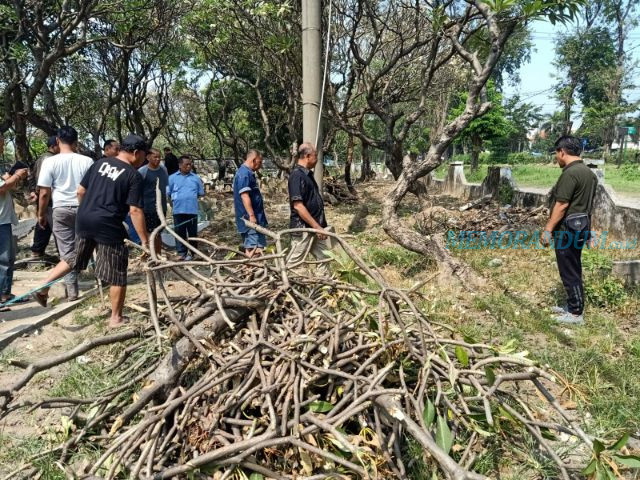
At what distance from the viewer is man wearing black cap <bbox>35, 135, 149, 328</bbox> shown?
3.85 metres

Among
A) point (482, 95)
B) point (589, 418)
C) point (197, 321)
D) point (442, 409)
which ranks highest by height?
point (482, 95)

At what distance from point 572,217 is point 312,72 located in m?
3.47

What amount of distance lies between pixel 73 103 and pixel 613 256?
17017mm

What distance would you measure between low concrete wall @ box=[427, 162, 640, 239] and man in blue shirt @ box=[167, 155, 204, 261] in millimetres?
6095

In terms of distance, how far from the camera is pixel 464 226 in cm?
816

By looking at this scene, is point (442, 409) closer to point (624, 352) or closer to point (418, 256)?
point (624, 352)

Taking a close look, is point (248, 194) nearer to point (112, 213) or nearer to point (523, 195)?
point (112, 213)

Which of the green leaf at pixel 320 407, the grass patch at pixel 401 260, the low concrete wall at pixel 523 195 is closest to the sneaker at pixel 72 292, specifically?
the grass patch at pixel 401 260

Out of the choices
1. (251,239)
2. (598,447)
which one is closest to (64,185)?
(251,239)

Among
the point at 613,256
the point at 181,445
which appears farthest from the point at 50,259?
the point at 613,256

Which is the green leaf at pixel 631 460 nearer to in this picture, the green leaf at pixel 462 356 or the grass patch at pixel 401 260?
the green leaf at pixel 462 356

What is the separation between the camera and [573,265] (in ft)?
13.8

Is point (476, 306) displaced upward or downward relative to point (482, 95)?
downward

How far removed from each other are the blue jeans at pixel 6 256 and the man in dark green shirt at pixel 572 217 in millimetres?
5267
